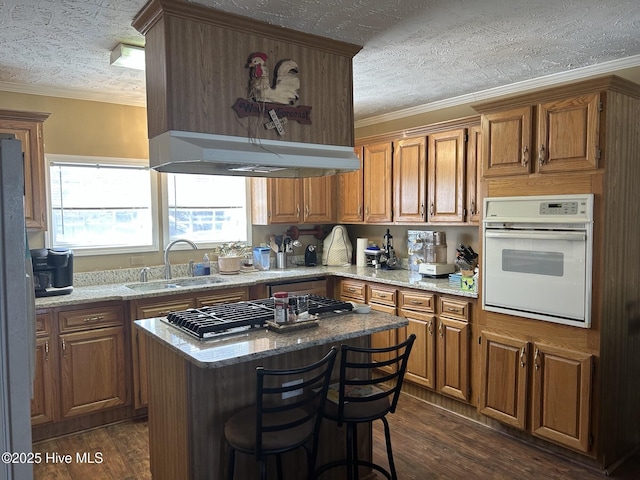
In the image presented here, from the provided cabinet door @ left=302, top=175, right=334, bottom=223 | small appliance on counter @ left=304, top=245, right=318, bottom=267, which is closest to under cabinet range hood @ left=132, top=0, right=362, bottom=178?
cabinet door @ left=302, top=175, right=334, bottom=223

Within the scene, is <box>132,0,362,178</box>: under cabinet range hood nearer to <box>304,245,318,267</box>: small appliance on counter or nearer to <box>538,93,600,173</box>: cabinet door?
<box>538,93,600,173</box>: cabinet door

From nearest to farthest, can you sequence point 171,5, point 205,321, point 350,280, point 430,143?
point 171,5 < point 205,321 < point 430,143 < point 350,280

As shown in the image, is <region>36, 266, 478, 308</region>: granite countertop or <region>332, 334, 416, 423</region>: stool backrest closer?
<region>332, 334, 416, 423</region>: stool backrest

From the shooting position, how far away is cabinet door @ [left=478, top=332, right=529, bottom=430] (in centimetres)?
305

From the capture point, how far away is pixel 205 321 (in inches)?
94.0

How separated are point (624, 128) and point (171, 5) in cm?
254

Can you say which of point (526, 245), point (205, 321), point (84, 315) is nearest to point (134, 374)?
point (84, 315)

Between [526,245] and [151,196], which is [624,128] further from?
[151,196]

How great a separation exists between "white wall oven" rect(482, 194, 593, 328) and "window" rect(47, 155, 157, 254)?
113 inches

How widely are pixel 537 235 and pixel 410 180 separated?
1.51 metres

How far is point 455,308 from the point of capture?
354cm

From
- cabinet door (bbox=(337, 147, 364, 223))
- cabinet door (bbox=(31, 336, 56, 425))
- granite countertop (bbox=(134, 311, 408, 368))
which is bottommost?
cabinet door (bbox=(31, 336, 56, 425))

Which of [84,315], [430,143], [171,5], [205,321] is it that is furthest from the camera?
[430,143]

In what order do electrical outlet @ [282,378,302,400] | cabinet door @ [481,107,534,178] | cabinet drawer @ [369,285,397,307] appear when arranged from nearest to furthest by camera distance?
electrical outlet @ [282,378,302,400], cabinet door @ [481,107,534,178], cabinet drawer @ [369,285,397,307]
